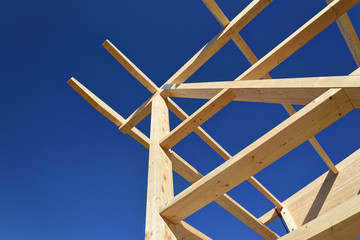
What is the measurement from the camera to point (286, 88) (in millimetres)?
1488

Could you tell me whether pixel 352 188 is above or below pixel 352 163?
below

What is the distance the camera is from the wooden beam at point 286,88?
117 cm

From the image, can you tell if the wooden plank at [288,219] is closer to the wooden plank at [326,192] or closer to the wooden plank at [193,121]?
the wooden plank at [326,192]

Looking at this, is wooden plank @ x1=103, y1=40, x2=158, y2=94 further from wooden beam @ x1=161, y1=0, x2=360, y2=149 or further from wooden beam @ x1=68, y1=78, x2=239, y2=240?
wooden beam @ x1=161, y1=0, x2=360, y2=149

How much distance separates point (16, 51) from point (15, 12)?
1436mm

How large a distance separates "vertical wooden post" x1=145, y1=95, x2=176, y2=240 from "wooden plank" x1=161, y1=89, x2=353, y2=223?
3.4 inches

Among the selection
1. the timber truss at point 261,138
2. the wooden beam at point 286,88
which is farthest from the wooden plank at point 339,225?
the wooden beam at point 286,88

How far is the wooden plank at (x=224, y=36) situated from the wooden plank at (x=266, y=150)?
167 centimetres

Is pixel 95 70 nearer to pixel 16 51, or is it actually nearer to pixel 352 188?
pixel 16 51

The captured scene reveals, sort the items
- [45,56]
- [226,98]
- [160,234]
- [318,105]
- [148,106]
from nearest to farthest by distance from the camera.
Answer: [318,105] < [160,234] < [226,98] < [148,106] < [45,56]

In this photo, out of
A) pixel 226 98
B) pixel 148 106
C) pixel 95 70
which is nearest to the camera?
pixel 226 98

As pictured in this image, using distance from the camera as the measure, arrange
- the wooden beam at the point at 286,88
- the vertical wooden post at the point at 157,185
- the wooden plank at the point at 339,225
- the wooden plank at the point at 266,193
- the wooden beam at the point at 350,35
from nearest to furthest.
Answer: the wooden plank at the point at 339,225, the wooden beam at the point at 286,88, the vertical wooden post at the point at 157,185, the wooden beam at the point at 350,35, the wooden plank at the point at 266,193

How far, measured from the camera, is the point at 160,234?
4.56 feet

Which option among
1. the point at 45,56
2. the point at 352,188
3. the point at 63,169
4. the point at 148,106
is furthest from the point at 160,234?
the point at 63,169
